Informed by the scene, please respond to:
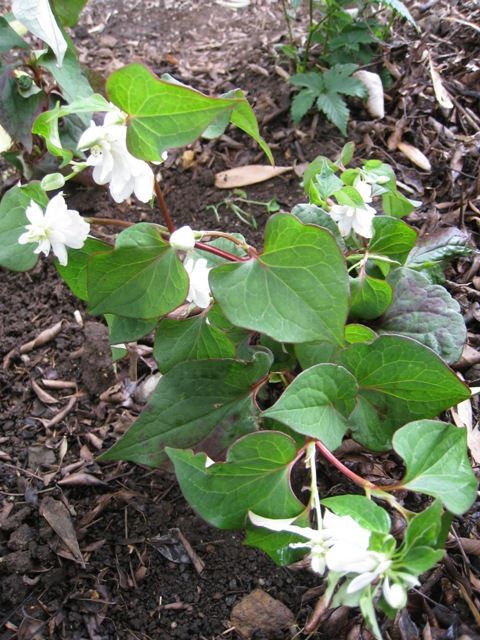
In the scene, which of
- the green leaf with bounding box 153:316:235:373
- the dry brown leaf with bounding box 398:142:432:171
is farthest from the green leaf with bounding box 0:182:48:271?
the dry brown leaf with bounding box 398:142:432:171

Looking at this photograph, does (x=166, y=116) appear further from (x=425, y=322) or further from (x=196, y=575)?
(x=196, y=575)

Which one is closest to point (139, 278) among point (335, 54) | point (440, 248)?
point (440, 248)

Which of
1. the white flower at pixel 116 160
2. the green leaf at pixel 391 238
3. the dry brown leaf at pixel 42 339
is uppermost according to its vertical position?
the white flower at pixel 116 160

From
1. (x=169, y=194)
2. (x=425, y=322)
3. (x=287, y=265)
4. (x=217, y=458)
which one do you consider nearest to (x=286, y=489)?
(x=217, y=458)

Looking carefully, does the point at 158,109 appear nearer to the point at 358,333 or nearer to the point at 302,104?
the point at 358,333

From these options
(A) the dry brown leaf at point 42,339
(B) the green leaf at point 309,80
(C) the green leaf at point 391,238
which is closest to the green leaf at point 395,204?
(C) the green leaf at point 391,238

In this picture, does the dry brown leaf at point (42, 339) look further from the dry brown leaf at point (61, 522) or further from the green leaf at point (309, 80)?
the green leaf at point (309, 80)
